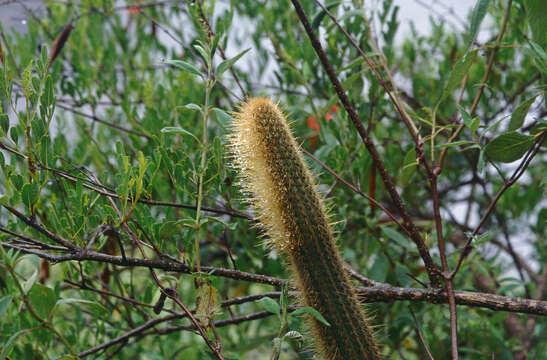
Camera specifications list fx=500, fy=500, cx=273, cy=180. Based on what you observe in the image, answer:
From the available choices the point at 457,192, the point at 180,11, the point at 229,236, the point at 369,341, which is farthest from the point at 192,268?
the point at 457,192

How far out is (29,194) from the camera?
2.70ft

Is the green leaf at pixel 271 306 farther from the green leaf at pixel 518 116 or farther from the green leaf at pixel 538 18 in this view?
the green leaf at pixel 538 18

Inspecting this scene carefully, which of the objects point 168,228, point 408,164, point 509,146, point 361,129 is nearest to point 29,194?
point 168,228

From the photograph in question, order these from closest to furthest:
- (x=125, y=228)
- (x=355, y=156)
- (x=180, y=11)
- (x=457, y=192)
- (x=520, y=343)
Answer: (x=125, y=228) → (x=355, y=156) → (x=520, y=343) → (x=180, y=11) → (x=457, y=192)

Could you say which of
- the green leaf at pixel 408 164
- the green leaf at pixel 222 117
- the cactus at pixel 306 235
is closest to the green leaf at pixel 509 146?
the green leaf at pixel 408 164

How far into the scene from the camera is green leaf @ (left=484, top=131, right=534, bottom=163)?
90 centimetres

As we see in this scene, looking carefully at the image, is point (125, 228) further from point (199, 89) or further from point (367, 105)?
point (199, 89)

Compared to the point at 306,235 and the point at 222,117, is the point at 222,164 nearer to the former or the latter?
the point at 222,117

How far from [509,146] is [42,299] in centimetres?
92

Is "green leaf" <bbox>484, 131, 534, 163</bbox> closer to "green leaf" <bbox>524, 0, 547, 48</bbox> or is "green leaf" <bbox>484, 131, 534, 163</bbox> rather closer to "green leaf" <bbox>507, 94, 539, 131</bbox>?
"green leaf" <bbox>507, 94, 539, 131</bbox>

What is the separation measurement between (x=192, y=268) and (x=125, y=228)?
145mm

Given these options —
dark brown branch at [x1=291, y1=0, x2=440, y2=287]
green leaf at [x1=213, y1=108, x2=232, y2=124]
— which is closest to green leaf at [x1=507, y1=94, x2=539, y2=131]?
dark brown branch at [x1=291, y1=0, x2=440, y2=287]

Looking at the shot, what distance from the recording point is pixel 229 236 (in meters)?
1.69

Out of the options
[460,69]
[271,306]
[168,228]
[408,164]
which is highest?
[460,69]
